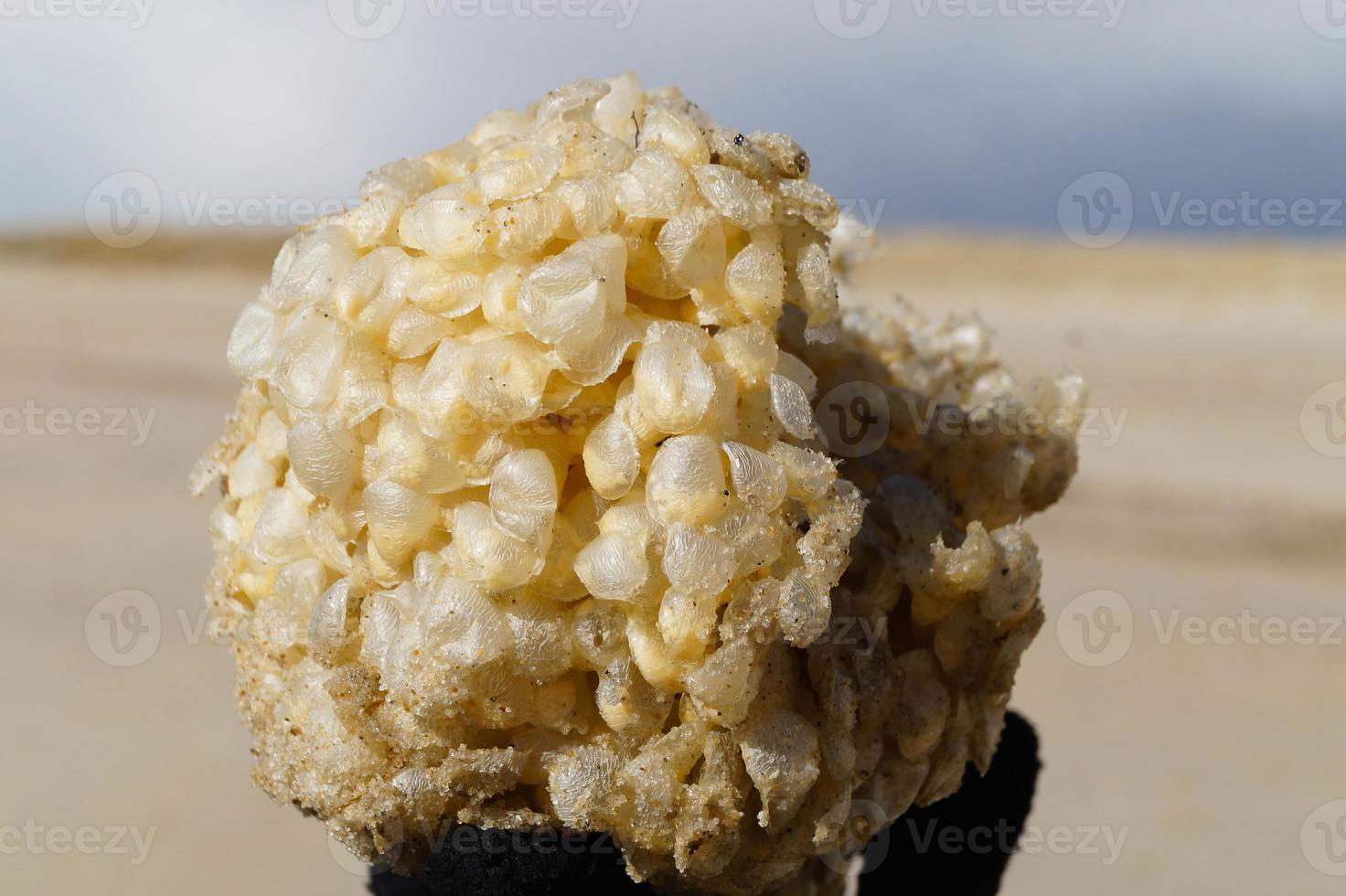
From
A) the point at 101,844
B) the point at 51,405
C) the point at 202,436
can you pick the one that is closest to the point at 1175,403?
the point at 202,436

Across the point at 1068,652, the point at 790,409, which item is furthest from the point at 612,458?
the point at 1068,652

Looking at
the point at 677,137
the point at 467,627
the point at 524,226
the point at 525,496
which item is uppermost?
the point at 677,137

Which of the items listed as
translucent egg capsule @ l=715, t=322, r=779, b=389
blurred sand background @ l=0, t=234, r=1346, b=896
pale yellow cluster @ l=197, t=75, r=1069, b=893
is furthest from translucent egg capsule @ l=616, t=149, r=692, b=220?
blurred sand background @ l=0, t=234, r=1346, b=896

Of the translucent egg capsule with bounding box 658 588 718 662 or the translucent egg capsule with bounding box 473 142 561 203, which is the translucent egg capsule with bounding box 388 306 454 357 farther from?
the translucent egg capsule with bounding box 658 588 718 662

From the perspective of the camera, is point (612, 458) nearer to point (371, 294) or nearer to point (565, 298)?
point (565, 298)

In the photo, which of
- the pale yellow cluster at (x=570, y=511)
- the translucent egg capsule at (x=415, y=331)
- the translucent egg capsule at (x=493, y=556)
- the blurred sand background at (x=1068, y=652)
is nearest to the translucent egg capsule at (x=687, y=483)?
the pale yellow cluster at (x=570, y=511)

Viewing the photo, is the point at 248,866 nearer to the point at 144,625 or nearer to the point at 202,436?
the point at 144,625
